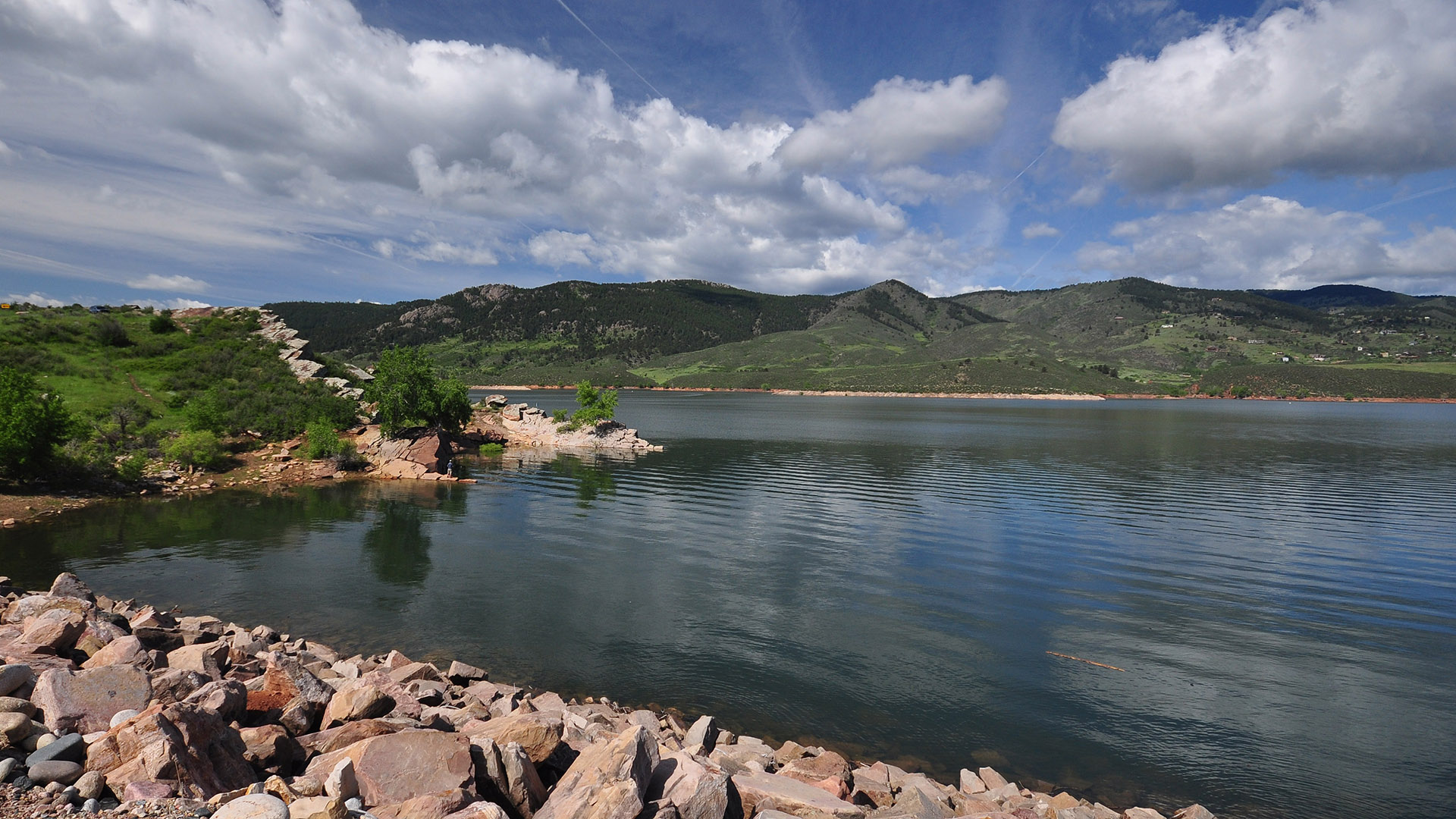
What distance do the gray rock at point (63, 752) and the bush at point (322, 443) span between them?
6233 cm

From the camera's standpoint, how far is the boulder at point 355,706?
13.3 meters

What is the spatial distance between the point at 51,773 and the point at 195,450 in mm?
61315

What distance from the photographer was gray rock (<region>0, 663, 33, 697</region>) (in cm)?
1145

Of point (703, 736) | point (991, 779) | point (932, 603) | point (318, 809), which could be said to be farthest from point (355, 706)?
point (932, 603)

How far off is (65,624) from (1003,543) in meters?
42.2

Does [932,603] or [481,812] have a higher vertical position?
[481,812]

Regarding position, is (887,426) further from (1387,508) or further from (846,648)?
(846,648)

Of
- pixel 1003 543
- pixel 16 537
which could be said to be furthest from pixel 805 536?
pixel 16 537

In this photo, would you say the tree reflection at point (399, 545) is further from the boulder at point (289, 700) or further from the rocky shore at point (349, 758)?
the boulder at point (289, 700)

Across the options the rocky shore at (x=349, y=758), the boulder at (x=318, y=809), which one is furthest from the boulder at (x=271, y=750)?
the boulder at (x=318, y=809)

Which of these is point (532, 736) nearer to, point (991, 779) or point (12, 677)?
point (12, 677)

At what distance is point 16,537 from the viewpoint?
126 ft

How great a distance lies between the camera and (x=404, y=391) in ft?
236

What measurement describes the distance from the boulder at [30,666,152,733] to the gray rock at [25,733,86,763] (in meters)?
0.94
